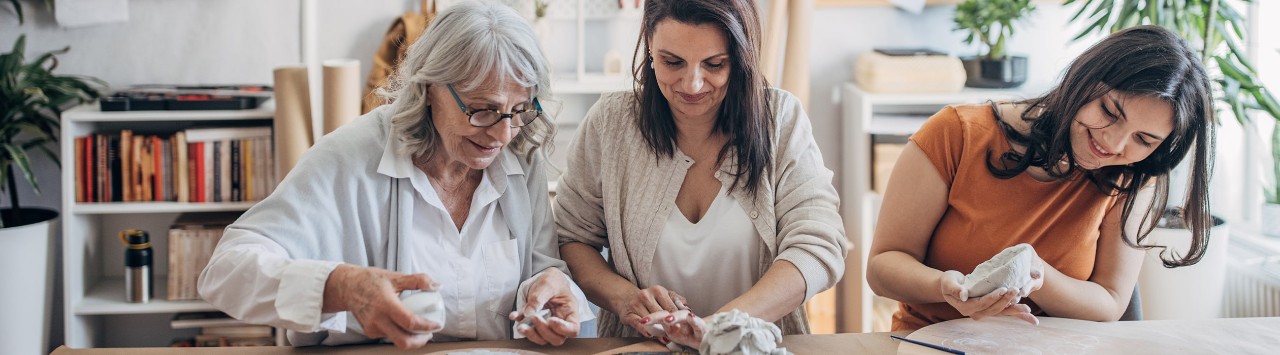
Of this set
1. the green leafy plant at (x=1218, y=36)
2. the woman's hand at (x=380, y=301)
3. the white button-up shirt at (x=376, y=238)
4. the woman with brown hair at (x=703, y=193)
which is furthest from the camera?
the green leafy plant at (x=1218, y=36)

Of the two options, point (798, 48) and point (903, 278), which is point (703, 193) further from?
point (798, 48)

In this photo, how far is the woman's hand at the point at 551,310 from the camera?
5.33 feet

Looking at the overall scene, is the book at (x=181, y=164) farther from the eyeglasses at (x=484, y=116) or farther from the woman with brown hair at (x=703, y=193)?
the eyeglasses at (x=484, y=116)

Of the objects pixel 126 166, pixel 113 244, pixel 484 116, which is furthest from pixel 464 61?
pixel 113 244

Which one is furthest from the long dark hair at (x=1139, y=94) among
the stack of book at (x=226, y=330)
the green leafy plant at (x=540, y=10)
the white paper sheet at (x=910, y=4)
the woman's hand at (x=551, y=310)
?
the stack of book at (x=226, y=330)

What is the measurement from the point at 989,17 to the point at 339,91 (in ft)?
6.04

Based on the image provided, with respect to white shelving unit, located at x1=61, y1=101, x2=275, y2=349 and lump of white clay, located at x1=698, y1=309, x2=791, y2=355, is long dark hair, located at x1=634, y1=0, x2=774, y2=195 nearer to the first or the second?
lump of white clay, located at x1=698, y1=309, x2=791, y2=355

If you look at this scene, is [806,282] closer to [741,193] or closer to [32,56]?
[741,193]

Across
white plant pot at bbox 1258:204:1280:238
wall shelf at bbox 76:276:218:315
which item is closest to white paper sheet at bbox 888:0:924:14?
white plant pot at bbox 1258:204:1280:238

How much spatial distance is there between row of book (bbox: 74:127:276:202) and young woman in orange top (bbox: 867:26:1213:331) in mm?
1904

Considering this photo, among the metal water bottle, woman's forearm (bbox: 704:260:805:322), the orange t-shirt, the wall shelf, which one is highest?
the orange t-shirt

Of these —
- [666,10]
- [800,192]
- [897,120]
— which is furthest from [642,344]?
[897,120]

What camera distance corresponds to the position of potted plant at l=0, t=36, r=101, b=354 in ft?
9.43

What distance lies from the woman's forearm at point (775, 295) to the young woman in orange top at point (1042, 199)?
0.67ft
